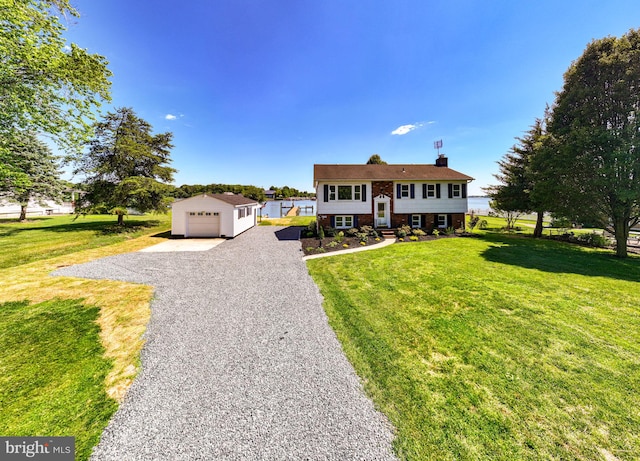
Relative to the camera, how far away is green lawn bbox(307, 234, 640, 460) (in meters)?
2.94

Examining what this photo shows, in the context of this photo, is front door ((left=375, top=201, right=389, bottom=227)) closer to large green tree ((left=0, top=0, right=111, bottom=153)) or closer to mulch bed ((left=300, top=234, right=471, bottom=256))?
mulch bed ((left=300, top=234, right=471, bottom=256))

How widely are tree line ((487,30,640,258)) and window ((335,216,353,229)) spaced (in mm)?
12175

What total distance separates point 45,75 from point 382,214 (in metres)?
19.3

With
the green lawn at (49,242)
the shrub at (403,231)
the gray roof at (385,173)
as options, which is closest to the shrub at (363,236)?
the shrub at (403,231)

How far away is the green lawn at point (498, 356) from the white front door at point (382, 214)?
10011 mm

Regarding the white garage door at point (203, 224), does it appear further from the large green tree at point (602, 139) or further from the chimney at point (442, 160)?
the large green tree at point (602, 139)

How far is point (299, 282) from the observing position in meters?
8.71

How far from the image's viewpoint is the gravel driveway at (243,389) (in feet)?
9.45

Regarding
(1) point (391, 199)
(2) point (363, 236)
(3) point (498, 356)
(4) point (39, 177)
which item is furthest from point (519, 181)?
(4) point (39, 177)

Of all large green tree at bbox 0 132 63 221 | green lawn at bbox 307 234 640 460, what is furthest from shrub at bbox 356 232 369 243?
large green tree at bbox 0 132 63 221

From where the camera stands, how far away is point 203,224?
1812 centimetres

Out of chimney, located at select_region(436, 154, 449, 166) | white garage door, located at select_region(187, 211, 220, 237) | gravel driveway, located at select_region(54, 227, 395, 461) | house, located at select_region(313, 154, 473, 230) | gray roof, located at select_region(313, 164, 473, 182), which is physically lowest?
gravel driveway, located at select_region(54, 227, 395, 461)

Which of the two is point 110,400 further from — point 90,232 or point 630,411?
point 90,232

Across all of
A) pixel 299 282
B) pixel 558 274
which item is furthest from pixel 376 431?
pixel 558 274
